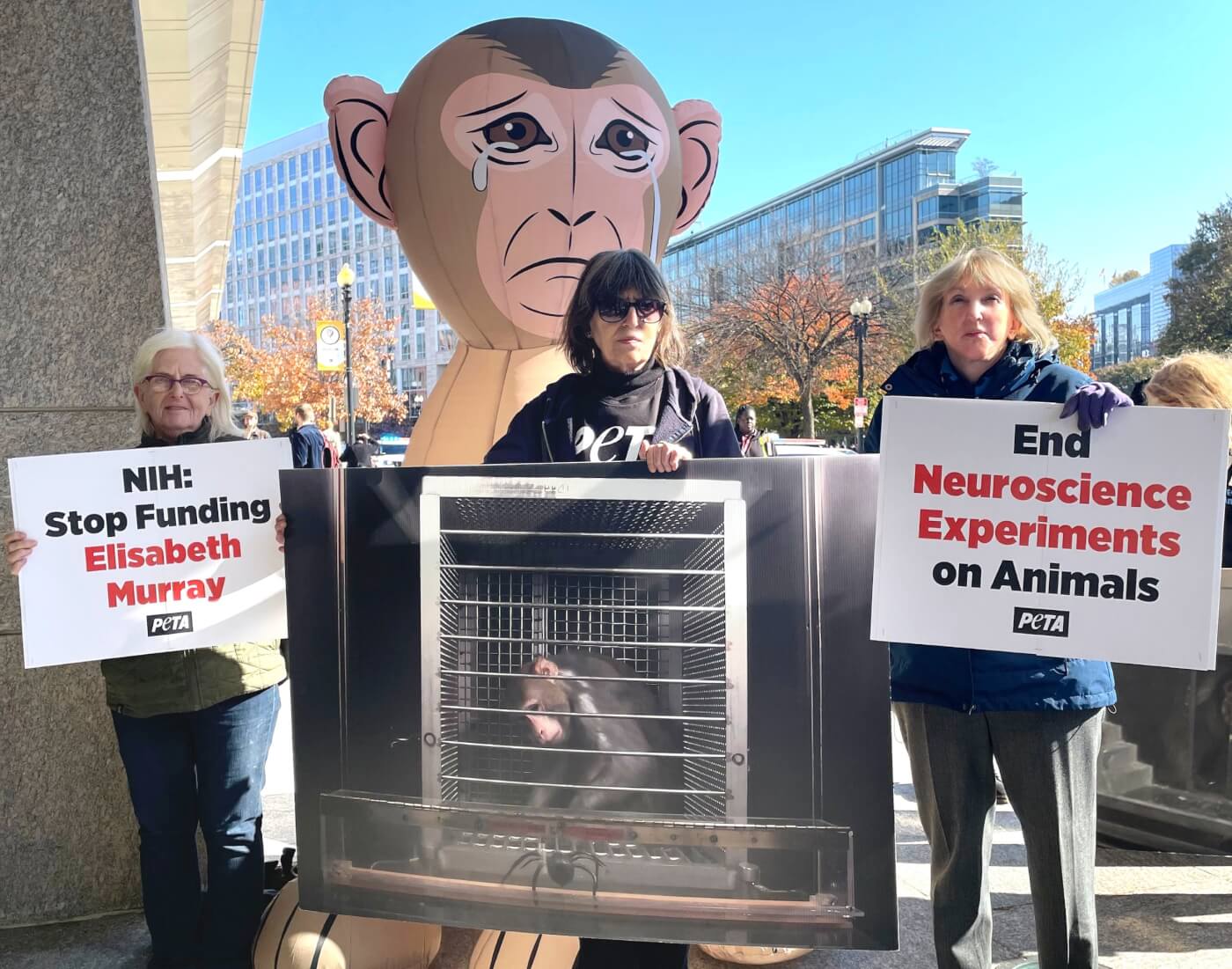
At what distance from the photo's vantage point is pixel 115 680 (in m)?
2.54

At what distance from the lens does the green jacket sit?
250 centimetres

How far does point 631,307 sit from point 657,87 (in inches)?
69.9

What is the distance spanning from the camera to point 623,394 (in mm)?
2355

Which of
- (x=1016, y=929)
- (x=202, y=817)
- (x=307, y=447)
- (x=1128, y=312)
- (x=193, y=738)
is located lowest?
(x=1016, y=929)

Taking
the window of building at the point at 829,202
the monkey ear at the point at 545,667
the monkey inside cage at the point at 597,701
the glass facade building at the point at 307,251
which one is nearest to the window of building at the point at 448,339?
the monkey inside cage at the point at 597,701

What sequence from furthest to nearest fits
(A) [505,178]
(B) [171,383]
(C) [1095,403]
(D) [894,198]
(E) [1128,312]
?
(D) [894,198] → (E) [1128,312] → (A) [505,178] → (B) [171,383] → (C) [1095,403]

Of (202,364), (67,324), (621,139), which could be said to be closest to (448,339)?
(621,139)

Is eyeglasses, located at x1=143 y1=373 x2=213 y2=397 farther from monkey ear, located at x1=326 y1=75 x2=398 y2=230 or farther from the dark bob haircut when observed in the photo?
monkey ear, located at x1=326 y1=75 x2=398 y2=230

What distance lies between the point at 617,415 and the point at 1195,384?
2.01 metres

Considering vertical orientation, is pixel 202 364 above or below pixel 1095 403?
above

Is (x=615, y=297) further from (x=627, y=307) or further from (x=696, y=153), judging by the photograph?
(x=696, y=153)

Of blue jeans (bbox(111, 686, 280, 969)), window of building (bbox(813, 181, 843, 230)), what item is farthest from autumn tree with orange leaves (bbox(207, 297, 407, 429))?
window of building (bbox(813, 181, 843, 230))

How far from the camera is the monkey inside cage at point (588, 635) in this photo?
6.55 ft

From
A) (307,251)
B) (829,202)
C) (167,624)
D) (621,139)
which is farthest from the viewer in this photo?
(307,251)
